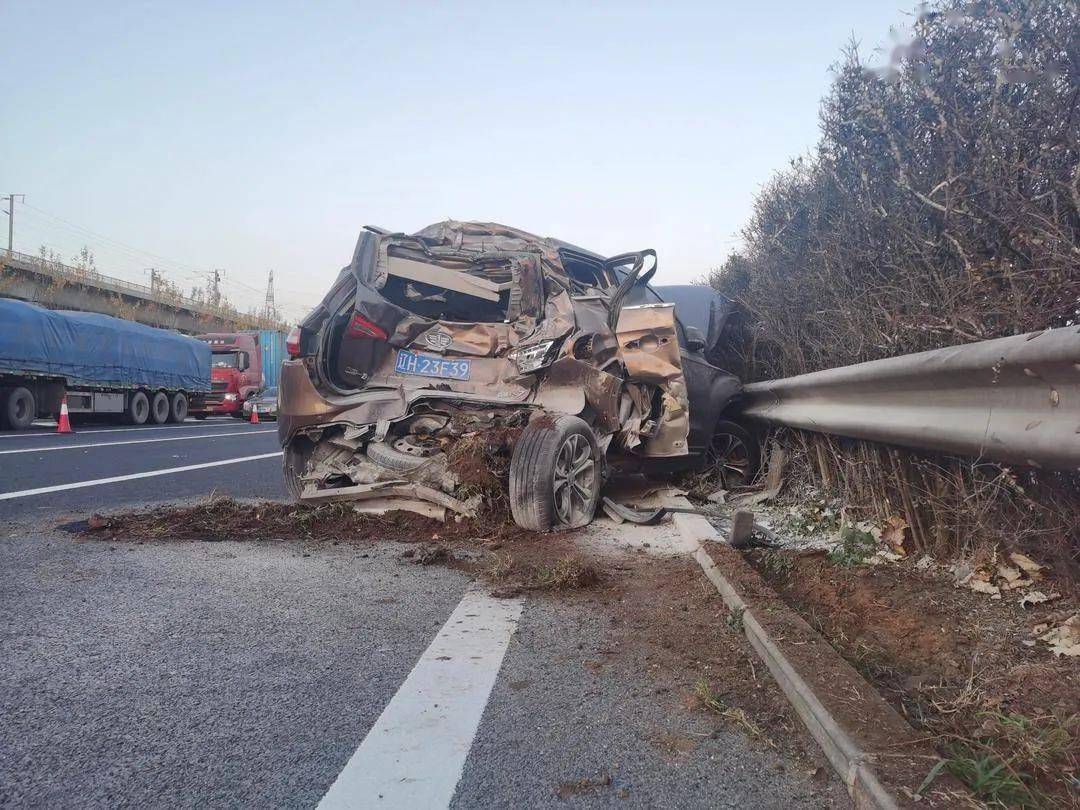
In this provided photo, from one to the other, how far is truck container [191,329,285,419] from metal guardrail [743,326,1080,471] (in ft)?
83.9

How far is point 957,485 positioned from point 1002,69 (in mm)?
1685

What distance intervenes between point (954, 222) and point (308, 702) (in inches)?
119

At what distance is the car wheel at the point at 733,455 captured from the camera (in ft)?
23.9

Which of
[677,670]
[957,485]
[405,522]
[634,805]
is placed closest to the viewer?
[634,805]

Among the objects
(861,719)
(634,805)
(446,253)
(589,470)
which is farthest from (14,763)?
(446,253)

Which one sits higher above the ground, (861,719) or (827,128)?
(827,128)

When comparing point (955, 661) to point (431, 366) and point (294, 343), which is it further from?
point (294, 343)

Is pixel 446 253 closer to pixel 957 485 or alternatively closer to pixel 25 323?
pixel 957 485

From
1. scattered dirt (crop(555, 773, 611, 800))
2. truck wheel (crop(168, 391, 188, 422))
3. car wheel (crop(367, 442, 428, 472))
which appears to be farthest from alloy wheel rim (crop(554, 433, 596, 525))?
truck wheel (crop(168, 391, 188, 422))

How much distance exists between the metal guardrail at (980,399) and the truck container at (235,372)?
25580 mm

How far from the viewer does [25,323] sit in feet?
59.2

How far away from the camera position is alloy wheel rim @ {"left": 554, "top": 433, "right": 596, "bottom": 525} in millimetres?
5227

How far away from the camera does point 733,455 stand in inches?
291

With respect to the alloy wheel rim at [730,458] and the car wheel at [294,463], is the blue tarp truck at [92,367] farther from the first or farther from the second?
the alloy wheel rim at [730,458]
